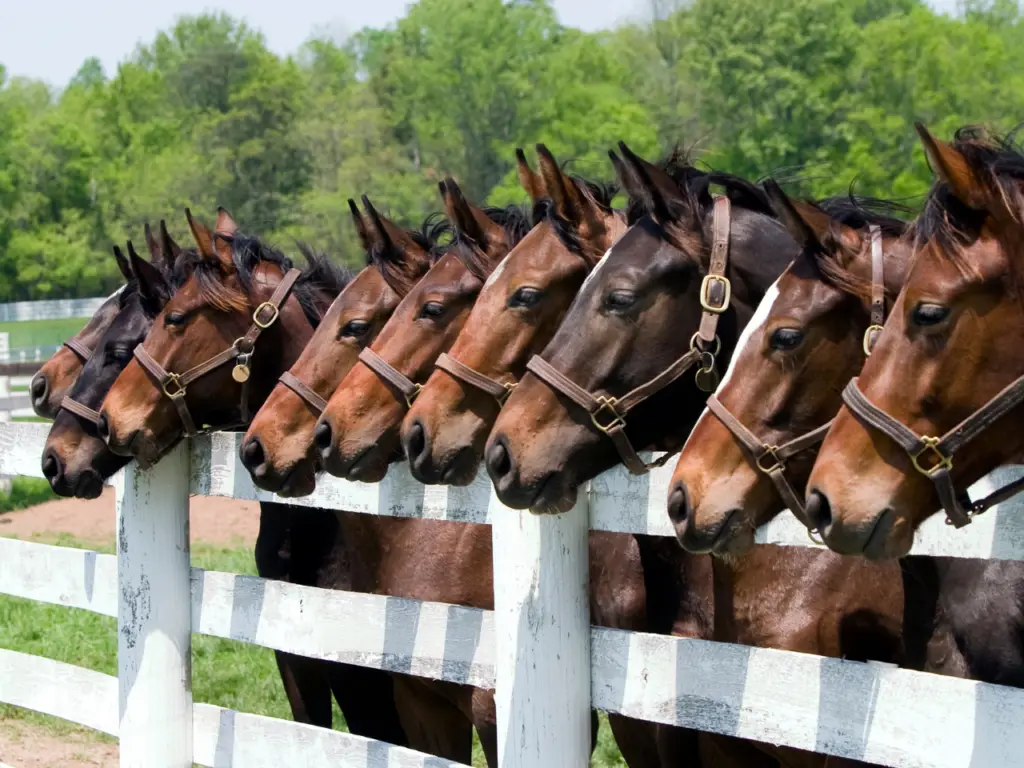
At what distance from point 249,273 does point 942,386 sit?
3724mm

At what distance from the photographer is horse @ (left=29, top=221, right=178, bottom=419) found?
6625 mm

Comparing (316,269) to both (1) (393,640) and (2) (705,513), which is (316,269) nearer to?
(1) (393,640)

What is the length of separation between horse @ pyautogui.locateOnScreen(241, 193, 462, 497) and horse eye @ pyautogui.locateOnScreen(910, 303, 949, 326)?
7.22ft

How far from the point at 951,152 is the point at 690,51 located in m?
56.3

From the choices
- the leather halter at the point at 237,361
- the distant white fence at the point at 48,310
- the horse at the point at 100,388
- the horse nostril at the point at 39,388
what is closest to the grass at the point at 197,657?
the horse nostril at the point at 39,388

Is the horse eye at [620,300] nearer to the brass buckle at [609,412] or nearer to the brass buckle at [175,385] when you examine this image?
the brass buckle at [609,412]

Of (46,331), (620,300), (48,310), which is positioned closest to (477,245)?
(620,300)

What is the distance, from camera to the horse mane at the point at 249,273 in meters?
5.80

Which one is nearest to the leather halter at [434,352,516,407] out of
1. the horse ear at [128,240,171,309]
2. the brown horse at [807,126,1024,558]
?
the brown horse at [807,126,1024,558]

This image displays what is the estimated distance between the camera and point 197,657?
8.59 meters

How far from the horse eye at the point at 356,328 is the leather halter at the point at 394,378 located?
52cm

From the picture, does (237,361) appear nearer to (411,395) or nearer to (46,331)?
(411,395)

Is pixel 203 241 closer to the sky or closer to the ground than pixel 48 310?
closer to the ground

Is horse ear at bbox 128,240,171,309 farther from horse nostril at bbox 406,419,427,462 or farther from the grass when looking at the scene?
the grass
